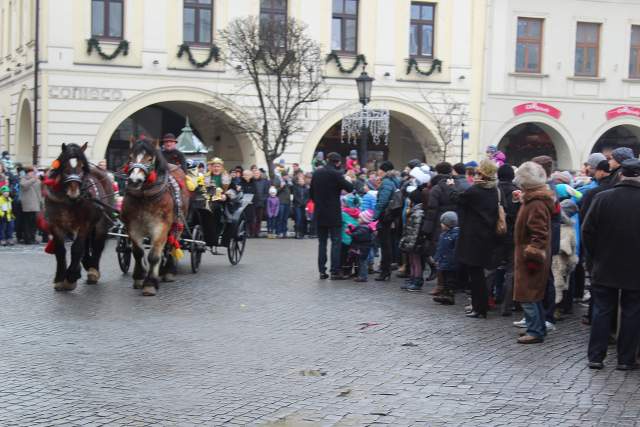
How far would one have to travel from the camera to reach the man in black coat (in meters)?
8.17

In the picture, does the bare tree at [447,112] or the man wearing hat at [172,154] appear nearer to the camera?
the man wearing hat at [172,154]

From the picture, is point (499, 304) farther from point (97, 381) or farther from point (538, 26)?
point (538, 26)

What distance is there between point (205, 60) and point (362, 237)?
17291mm

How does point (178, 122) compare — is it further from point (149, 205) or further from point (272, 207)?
point (149, 205)

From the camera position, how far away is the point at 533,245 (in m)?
9.20

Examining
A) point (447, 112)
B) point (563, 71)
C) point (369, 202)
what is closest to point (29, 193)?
point (369, 202)

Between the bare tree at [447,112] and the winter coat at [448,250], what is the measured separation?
67.8 feet

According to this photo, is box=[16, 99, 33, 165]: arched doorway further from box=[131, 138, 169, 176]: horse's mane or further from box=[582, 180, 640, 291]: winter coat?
box=[582, 180, 640, 291]: winter coat

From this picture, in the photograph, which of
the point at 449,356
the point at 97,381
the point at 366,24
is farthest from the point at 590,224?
the point at 366,24

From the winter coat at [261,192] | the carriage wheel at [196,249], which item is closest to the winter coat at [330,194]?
the carriage wheel at [196,249]

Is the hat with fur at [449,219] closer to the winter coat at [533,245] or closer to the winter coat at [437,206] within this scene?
the winter coat at [437,206]

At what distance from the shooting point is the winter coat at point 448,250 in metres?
11.9

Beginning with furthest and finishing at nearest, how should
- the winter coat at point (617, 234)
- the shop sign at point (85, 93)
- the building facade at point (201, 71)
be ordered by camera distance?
the building facade at point (201, 71), the shop sign at point (85, 93), the winter coat at point (617, 234)

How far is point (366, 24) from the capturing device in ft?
104
